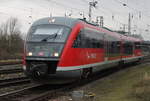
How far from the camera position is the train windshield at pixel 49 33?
36.1 feet

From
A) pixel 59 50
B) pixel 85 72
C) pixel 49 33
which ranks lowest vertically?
pixel 85 72

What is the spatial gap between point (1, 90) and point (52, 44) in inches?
113

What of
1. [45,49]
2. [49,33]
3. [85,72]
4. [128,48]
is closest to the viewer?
[45,49]

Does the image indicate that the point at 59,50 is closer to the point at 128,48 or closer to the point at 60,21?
the point at 60,21

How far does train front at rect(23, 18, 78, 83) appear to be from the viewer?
34.1ft

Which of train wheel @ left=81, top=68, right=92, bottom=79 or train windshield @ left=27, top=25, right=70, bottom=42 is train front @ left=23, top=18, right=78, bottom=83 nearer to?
train windshield @ left=27, top=25, right=70, bottom=42

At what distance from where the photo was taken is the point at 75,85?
40.3ft

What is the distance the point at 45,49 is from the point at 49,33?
34.1 inches

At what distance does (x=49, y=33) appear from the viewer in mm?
11250

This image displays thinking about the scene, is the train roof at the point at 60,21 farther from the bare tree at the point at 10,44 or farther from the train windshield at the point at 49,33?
the bare tree at the point at 10,44

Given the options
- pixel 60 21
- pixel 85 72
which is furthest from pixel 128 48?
pixel 60 21

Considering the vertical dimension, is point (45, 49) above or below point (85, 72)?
above

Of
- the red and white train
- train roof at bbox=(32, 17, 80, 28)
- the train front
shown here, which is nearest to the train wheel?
the red and white train

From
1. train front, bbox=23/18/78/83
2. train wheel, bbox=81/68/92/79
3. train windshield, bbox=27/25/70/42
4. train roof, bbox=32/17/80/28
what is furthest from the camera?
→ train wheel, bbox=81/68/92/79
